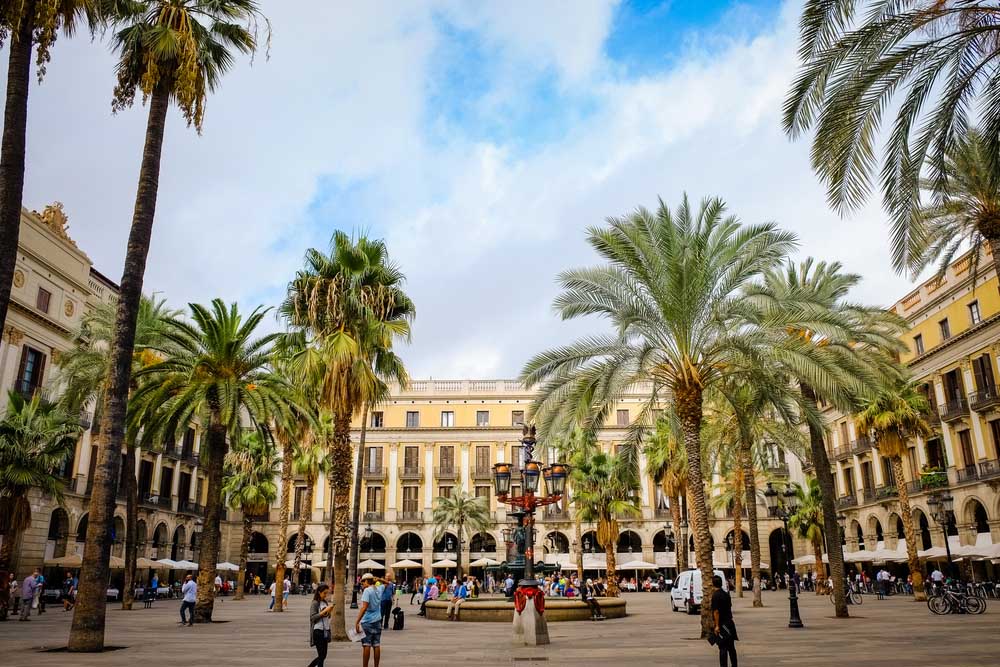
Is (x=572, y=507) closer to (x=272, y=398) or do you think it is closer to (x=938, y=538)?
(x=938, y=538)

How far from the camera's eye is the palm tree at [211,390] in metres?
22.1

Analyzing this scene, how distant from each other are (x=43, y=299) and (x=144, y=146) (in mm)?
23485

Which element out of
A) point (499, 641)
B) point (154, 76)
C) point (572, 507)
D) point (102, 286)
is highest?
point (102, 286)

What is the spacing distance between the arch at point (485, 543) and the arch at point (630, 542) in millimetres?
10417

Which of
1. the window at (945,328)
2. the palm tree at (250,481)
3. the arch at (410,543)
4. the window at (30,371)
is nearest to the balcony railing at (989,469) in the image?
the window at (945,328)

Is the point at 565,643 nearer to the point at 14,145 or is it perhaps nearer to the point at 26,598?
the point at 14,145

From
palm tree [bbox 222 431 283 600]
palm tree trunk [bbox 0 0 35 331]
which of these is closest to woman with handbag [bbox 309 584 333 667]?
palm tree trunk [bbox 0 0 35 331]

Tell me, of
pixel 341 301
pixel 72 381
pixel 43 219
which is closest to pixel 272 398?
pixel 341 301

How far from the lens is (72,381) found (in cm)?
2755

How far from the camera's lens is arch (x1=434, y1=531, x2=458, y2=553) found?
201 feet

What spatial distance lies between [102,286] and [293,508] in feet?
96.3

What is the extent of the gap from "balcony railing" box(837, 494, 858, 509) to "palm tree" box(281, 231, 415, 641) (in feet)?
135

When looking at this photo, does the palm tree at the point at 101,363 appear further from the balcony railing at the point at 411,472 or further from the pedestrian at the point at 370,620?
A: the balcony railing at the point at 411,472

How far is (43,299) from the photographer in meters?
35.4
